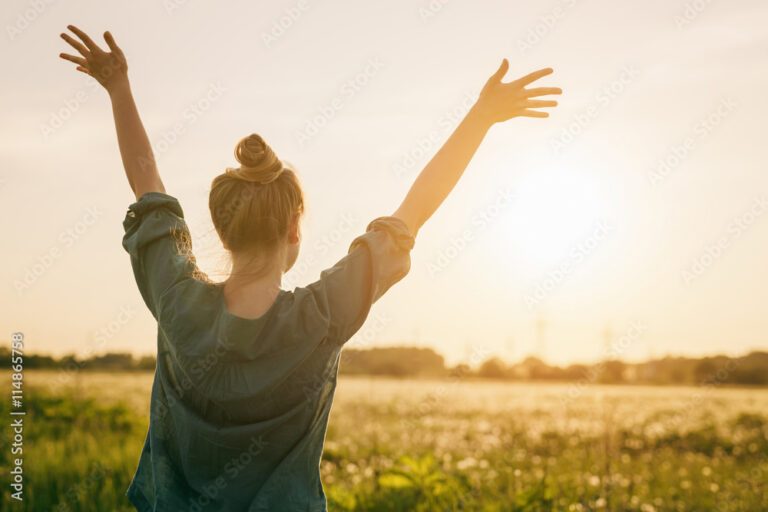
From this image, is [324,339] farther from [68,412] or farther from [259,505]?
[68,412]

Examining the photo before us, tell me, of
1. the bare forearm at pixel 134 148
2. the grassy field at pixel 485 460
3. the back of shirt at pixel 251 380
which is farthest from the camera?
the grassy field at pixel 485 460

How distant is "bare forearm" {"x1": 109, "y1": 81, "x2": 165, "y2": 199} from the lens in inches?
82.0

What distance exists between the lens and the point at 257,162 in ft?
6.10

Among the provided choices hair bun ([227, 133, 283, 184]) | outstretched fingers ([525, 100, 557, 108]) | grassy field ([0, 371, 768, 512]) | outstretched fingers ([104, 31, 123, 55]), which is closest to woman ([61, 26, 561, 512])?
hair bun ([227, 133, 283, 184])

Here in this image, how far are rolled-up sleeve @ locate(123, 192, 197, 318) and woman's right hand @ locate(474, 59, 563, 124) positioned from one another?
1.04 metres

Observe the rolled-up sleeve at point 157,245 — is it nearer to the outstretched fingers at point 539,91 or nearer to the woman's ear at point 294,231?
the woman's ear at point 294,231

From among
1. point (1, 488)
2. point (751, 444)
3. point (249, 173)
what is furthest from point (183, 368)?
point (751, 444)

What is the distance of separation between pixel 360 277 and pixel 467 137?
2.11 feet

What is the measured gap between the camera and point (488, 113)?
2121 mm

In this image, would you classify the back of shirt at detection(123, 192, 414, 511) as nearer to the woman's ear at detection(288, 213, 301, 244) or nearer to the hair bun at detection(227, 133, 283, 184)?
the woman's ear at detection(288, 213, 301, 244)

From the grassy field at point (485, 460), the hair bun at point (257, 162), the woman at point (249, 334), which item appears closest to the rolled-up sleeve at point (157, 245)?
the woman at point (249, 334)

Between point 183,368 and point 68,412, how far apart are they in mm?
10913

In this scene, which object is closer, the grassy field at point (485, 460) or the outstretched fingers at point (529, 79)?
the outstretched fingers at point (529, 79)

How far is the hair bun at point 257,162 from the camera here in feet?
6.10
